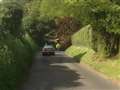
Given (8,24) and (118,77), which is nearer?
(118,77)

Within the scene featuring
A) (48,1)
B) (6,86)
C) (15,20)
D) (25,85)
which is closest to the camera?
(6,86)

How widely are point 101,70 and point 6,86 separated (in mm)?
14931

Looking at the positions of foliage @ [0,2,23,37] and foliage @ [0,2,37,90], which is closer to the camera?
foliage @ [0,2,37,90]

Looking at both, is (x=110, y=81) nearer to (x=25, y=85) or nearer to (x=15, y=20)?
(x=25, y=85)

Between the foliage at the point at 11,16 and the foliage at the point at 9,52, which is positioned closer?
the foliage at the point at 9,52

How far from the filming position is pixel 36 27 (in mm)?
85500

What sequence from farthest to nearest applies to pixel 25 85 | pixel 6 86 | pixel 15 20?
pixel 15 20 < pixel 25 85 < pixel 6 86

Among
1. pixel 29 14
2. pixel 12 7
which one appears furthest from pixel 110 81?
pixel 29 14

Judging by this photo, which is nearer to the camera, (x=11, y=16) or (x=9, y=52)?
(x=9, y=52)

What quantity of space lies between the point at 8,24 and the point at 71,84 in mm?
8535

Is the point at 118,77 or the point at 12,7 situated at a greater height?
the point at 12,7

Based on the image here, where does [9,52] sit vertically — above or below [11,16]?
→ below

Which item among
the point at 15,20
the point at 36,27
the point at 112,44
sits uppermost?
the point at 15,20

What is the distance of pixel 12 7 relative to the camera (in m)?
31.7
